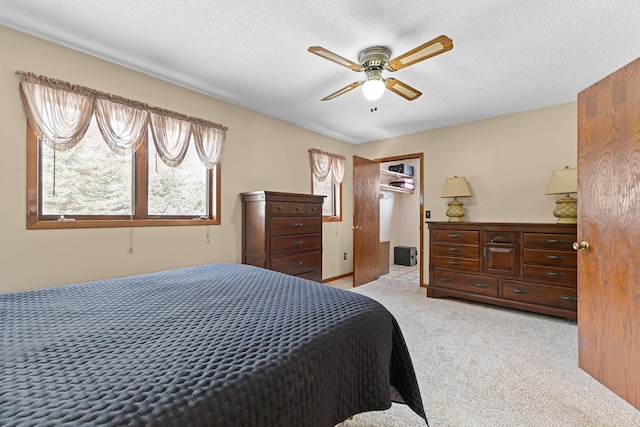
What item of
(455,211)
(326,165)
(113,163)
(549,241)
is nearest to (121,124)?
(113,163)

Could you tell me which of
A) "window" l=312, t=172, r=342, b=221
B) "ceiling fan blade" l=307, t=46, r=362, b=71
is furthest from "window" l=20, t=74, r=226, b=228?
"window" l=312, t=172, r=342, b=221

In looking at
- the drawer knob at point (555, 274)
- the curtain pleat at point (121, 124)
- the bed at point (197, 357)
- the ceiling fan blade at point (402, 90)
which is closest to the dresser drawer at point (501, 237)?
the drawer knob at point (555, 274)

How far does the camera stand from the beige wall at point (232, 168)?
2.08 metres

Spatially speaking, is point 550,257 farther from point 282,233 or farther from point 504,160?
point 282,233

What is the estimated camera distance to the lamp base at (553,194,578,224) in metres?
3.12

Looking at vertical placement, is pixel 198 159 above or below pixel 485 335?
above

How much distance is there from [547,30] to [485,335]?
2.47 metres

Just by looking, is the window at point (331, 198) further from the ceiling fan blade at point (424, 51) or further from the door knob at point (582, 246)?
the door knob at point (582, 246)

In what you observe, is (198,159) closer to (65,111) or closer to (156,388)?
(65,111)

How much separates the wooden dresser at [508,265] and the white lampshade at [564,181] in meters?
0.41

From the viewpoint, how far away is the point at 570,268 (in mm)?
2959

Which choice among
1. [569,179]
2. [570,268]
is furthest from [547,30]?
[570,268]

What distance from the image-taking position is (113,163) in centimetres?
255

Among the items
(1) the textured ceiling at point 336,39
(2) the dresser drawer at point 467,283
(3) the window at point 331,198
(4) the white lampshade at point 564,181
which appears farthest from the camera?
(3) the window at point 331,198
